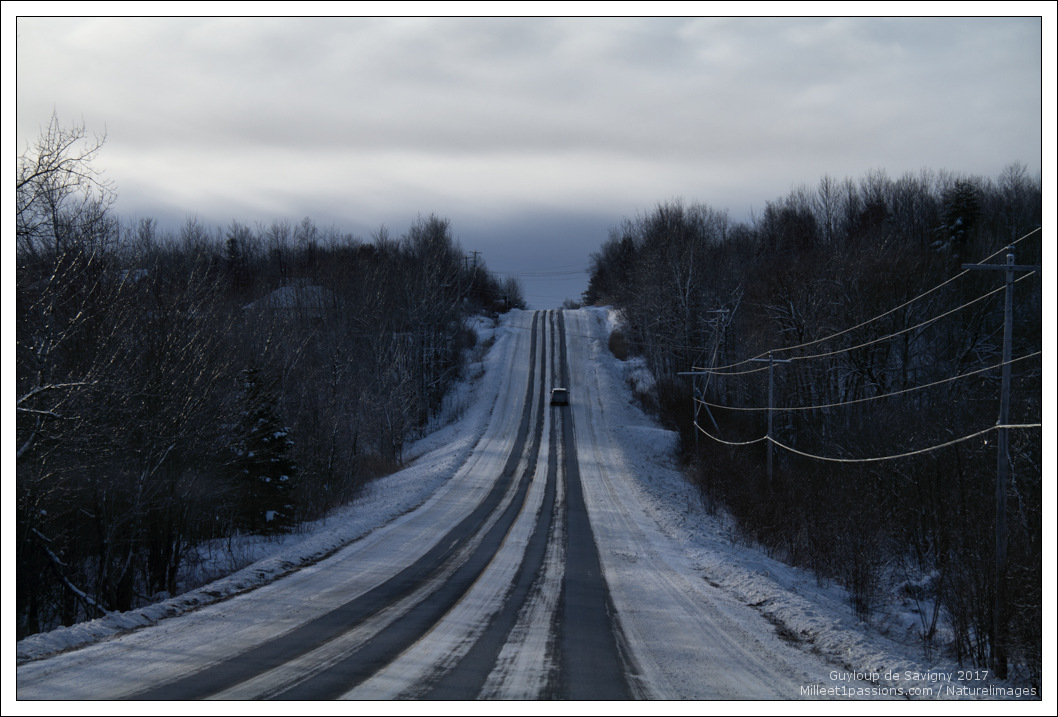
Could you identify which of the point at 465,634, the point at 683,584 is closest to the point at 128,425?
the point at 465,634

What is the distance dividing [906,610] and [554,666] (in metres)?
10.0

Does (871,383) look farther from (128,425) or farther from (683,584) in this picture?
(128,425)

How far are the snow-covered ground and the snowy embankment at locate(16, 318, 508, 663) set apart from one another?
3 centimetres

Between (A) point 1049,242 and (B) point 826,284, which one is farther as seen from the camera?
(B) point 826,284

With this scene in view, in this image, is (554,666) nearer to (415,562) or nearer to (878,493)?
(415,562)

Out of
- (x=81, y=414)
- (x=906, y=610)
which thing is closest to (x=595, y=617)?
(x=906, y=610)

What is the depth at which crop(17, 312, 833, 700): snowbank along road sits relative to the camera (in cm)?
725

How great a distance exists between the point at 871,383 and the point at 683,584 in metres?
29.4

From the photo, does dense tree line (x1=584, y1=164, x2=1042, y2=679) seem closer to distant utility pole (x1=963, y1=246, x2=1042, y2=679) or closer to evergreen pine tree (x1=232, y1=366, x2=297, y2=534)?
distant utility pole (x1=963, y1=246, x2=1042, y2=679)

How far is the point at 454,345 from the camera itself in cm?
6250

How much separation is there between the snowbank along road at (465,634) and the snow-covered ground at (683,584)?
0.47ft

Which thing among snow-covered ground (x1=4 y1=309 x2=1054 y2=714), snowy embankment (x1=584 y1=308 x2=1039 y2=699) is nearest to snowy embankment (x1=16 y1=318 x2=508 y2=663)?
snow-covered ground (x1=4 y1=309 x2=1054 y2=714)

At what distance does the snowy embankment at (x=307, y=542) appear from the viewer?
860 centimetres

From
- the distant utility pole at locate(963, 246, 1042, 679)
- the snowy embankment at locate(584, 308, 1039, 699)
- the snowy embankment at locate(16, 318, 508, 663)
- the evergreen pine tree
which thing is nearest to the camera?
the snowy embankment at locate(584, 308, 1039, 699)
